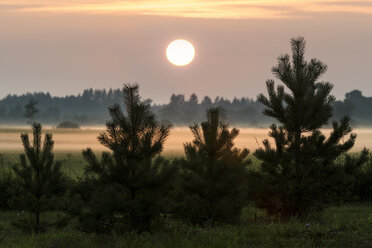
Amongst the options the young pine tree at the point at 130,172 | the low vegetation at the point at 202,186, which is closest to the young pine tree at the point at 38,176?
the low vegetation at the point at 202,186

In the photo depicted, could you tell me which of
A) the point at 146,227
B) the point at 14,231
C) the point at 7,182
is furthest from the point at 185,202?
the point at 7,182

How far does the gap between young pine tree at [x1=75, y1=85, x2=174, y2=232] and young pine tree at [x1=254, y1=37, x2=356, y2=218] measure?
412 centimetres

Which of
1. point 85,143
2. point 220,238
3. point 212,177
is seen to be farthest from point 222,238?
point 85,143

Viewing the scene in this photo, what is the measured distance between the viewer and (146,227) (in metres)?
12.3

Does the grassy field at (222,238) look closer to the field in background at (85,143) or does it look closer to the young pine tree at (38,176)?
the young pine tree at (38,176)

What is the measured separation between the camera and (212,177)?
1381 cm

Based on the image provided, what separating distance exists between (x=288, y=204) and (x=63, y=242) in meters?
6.72

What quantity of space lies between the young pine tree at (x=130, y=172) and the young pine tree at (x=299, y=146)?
13.5ft

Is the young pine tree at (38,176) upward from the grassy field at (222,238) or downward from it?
upward

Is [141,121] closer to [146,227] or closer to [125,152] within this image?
[125,152]

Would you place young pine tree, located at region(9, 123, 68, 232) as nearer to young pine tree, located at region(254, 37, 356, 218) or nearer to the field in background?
young pine tree, located at region(254, 37, 356, 218)

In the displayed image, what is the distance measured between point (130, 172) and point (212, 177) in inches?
95.9

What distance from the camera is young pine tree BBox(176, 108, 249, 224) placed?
13562mm

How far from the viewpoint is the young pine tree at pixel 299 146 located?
50.7 feet
